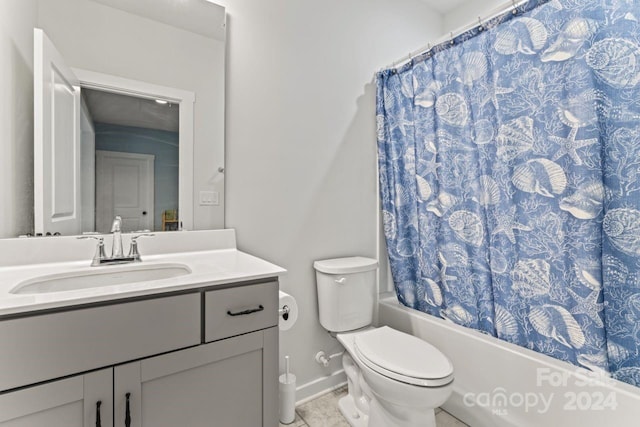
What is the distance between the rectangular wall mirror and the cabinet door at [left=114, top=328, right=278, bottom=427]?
675 millimetres

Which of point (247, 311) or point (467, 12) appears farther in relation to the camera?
point (467, 12)

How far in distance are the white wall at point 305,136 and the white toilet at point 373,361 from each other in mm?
157

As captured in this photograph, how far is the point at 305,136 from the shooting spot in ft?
6.05

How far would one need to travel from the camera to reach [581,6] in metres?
1.23

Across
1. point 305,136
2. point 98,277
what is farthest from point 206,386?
point 305,136

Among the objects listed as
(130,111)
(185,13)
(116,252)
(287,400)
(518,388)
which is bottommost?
(287,400)

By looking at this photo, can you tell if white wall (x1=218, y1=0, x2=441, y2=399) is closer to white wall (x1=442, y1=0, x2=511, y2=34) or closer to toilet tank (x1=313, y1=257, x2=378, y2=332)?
toilet tank (x1=313, y1=257, x2=378, y2=332)

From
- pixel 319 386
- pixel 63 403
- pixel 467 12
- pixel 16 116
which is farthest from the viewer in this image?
pixel 467 12

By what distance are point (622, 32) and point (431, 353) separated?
1429 mm

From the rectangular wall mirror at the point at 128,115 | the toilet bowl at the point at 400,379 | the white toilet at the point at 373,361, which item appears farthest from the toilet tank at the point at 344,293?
the rectangular wall mirror at the point at 128,115

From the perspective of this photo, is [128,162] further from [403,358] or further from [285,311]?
[403,358]

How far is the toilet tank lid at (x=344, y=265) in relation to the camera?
69.6 inches

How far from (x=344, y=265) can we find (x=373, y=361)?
21.9 inches

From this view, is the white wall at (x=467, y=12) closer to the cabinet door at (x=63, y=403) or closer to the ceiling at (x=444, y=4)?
the ceiling at (x=444, y=4)
